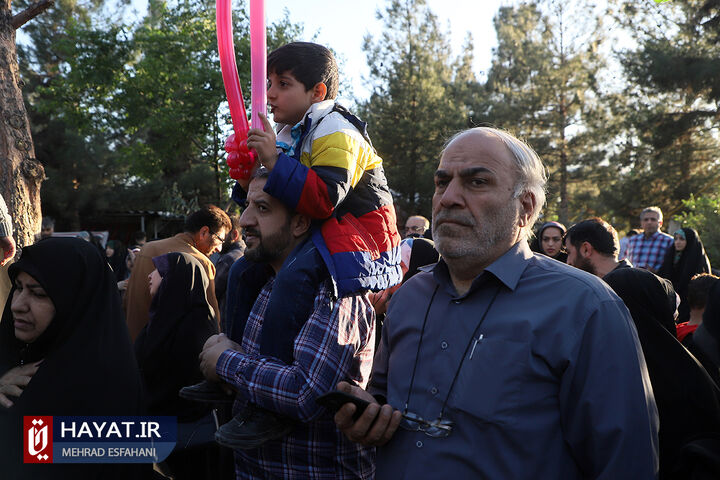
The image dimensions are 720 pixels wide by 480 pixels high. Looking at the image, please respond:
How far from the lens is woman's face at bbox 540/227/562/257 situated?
6.92 meters

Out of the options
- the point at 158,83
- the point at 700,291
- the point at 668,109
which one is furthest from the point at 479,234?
the point at 668,109

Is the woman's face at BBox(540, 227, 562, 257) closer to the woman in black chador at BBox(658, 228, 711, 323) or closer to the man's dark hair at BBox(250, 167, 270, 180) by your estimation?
the woman in black chador at BBox(658, 228, 711, 323)

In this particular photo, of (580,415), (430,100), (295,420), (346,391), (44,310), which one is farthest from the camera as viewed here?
(430,100)

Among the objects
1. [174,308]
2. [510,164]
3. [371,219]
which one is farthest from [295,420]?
[174,308]

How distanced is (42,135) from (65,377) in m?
32.1

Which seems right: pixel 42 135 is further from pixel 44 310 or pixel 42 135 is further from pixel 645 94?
pixel 44 310

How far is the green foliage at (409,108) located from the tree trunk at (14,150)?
79.8ft

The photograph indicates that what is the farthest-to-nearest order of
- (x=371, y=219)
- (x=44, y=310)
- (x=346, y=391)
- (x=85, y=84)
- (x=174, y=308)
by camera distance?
1. (x=85, y=84)
2. (x=174, y=308)
3. (x=44, y=310)
4. (x=371, y=219)
5. (x=346, y=391)

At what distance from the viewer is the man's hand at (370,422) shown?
6.33 feet

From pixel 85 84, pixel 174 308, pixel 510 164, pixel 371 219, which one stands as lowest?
pixel 174 308

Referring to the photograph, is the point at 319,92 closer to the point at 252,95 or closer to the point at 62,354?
the point at 252,95

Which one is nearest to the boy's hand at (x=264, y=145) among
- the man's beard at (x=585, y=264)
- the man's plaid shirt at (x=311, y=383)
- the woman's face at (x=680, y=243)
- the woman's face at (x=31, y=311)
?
the man's plaid shirt at (x=311, y=383)

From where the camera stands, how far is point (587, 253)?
5.01 m

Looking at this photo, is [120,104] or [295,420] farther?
[120,104]
